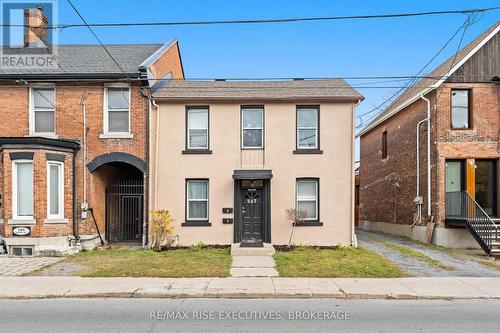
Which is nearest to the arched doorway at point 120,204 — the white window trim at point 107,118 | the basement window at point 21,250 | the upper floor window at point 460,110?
the white window trim at point 107,118

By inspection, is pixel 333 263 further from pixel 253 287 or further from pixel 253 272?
pixel 253 287

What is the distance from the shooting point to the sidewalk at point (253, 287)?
27.9 ft

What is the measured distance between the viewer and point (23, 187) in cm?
1391

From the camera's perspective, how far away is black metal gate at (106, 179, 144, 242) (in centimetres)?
1628

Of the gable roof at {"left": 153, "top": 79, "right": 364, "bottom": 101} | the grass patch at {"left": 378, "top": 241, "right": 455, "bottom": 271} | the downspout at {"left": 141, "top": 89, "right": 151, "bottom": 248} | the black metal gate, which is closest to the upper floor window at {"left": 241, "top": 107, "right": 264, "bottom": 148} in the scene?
the gable roof at {"left": 153, "top": 79, "right": 364, "bottom": 101}

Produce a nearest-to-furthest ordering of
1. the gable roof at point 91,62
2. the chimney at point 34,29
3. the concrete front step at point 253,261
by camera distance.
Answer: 1. the concrete front step at point 253,261
2. the gable roof at point 91,62
3. the chimney at point 34,29

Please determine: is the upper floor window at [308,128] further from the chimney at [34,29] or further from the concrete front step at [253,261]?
the chimney at [34,29]

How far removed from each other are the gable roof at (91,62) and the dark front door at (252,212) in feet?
19.6

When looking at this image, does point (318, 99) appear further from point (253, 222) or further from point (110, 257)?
point (110, 257)

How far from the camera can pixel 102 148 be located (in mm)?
14930

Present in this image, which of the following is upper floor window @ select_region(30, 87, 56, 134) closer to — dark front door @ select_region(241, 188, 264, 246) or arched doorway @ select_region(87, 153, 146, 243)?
arched doorway @ select_region(87, 153, 146, 243)

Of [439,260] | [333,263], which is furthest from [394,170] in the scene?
[333,263]

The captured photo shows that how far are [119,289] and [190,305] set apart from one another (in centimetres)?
195

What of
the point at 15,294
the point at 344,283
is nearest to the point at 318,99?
the point at 344,283
